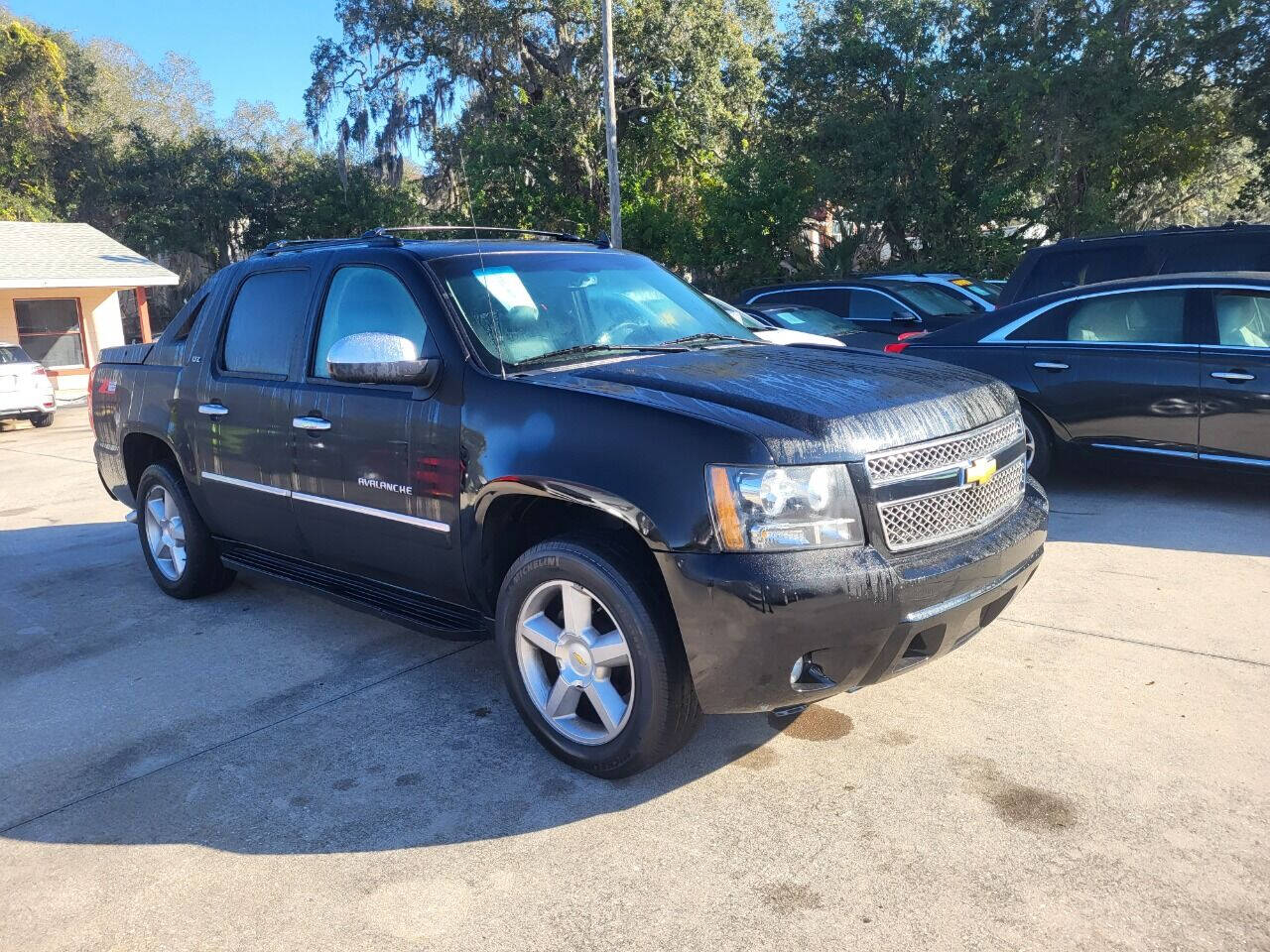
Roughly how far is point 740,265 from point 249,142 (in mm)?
44980

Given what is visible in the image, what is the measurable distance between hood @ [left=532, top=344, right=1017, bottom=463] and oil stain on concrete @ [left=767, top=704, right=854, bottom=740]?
1.12m

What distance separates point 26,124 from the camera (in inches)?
1384

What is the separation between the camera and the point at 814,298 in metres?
13.6

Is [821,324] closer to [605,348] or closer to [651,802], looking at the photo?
[605,348]

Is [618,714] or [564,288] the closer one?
[618,714]

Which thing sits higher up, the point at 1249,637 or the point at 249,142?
the point at 249,142

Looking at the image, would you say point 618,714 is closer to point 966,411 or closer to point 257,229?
point 966,411

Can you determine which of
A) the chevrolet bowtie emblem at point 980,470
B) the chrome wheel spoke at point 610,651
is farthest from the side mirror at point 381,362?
the chevrolet bowtie emblem at point 980,470

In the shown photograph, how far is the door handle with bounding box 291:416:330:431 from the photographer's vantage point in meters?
4.36

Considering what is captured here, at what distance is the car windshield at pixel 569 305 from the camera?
4.01 metres

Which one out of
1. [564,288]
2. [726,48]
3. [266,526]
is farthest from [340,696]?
[726,48]

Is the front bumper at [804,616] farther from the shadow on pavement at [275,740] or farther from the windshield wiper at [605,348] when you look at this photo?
the windshield wiper at [605,348]

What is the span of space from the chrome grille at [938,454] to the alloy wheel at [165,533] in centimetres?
402

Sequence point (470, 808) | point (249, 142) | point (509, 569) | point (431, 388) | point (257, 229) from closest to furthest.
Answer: point (470, 808) → point (509, 569) → point (431, 388) → point (257, 229) → point (249, 142)
